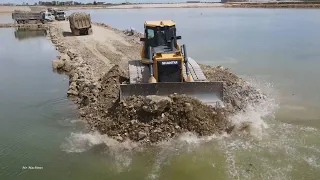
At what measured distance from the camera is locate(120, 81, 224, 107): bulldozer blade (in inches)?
445

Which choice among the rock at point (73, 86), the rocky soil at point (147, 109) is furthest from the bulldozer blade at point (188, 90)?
the rock at point (73, 86)

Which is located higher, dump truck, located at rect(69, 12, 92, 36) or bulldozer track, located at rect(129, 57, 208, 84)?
dump truck, located at rect(69, 12, 92, 36)

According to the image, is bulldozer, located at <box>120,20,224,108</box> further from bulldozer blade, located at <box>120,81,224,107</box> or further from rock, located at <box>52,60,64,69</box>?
rock, located at <box>52,60,64,69</box>

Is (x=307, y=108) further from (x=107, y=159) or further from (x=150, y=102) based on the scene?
(x=107, y=159)

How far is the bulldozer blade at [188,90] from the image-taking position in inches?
445

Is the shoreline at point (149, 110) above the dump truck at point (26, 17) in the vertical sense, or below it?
below

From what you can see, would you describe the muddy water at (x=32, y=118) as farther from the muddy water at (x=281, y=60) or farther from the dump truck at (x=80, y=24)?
the dump truck at (x=80, y=24)

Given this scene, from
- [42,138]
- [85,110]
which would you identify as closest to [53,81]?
[85,110]

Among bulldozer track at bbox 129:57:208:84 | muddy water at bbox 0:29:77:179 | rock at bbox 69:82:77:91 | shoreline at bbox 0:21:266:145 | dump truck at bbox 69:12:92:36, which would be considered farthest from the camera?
dump truck at bbox 69:12:92:36

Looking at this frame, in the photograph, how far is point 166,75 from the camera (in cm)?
1189

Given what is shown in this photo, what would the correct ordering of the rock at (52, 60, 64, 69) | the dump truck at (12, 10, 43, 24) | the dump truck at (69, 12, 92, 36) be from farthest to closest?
the dump truck at (12, 10, 43, 24) → the dump truck at (69, 12, 92, 36) → the rock at (52, 60, 64, 69)

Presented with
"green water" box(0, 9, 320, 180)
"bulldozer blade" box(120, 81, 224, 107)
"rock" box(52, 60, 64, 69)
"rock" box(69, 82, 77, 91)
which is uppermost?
"bulldozer blade" box(120, 81, 224, 107)

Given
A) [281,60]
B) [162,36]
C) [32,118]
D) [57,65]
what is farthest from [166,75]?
[281,60]

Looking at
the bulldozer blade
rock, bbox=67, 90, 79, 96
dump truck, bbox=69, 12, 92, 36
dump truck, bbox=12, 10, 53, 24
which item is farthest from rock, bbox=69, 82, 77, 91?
dump truck, bbox=12, 10, 53, 24
